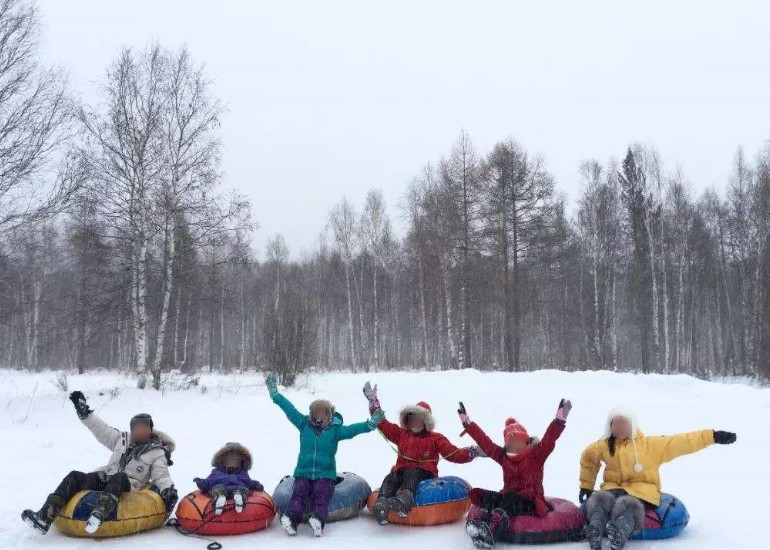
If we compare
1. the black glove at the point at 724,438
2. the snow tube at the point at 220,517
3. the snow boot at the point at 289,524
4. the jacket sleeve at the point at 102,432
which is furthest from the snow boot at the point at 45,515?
the black glove at the point at 724,438

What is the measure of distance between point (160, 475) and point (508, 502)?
3646 mm

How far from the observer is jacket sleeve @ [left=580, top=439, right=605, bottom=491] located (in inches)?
228

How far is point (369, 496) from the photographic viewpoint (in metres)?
6.64

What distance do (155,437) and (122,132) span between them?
1313 centimetres

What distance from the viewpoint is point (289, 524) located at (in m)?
5.74

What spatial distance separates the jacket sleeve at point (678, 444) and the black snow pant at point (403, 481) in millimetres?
2418

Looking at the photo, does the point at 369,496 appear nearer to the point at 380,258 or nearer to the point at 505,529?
the point at 505,529

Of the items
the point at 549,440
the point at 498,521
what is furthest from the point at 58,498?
the point at 549,440

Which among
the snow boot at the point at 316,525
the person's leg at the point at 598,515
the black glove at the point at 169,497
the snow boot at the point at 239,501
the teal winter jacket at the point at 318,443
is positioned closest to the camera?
the person's leg at the point at 598,515

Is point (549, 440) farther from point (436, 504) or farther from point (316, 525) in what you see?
point (316, 525)

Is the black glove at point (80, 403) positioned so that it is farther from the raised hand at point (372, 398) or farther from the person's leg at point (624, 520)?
the person's leg at point (624, 520)

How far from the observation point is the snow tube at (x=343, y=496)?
248 inches

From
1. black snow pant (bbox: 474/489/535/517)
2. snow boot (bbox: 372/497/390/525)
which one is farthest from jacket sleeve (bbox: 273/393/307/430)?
black snow pant (bbox: 474/489/535/517)

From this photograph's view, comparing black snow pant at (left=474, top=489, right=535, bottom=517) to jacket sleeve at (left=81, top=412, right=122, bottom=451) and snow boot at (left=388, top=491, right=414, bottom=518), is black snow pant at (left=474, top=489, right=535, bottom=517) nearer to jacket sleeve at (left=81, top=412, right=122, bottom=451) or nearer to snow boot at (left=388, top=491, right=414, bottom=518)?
snow boot at (left=388, top=491, right=414, bottom=518)
